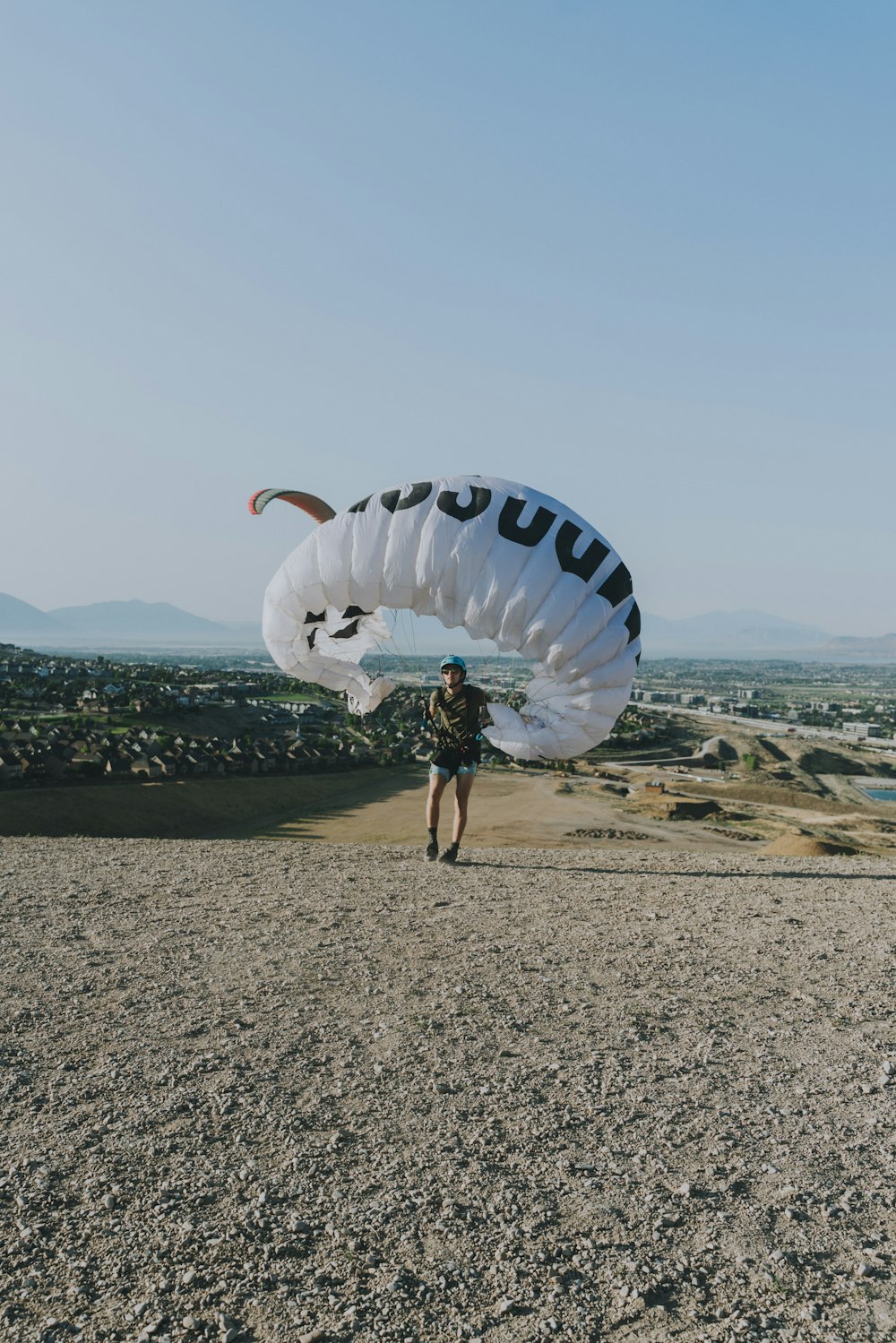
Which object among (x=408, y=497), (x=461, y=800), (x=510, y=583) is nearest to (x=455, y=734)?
(x=461, y=800)

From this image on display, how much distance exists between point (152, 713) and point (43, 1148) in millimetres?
68075

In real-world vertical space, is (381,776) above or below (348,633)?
below

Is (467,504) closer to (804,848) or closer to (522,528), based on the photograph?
(522,528)

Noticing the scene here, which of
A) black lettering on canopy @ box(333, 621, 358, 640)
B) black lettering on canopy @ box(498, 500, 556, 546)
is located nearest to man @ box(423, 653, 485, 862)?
black lettering on canopy @ box(498, 500, 556, 546)

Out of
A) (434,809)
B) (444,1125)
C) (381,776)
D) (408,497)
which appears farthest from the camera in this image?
(381,776)

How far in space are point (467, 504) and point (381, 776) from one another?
37762 millimetres

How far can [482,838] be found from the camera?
27172 mm

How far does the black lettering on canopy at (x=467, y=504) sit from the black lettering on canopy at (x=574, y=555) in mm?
957

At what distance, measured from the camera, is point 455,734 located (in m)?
10.6

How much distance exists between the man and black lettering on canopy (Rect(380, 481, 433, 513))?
2015mm

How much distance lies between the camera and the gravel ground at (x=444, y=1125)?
10.8 ft

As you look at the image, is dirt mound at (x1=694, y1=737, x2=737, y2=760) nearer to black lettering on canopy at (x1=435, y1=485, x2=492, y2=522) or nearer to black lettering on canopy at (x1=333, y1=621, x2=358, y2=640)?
black lettering on canopy at (x1=333, y1=621, x2=358, y2=640)

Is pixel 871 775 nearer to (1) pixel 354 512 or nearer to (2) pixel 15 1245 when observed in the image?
Answer: (1) pixel 354 512

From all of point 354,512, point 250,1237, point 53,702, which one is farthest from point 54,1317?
point 53,702
